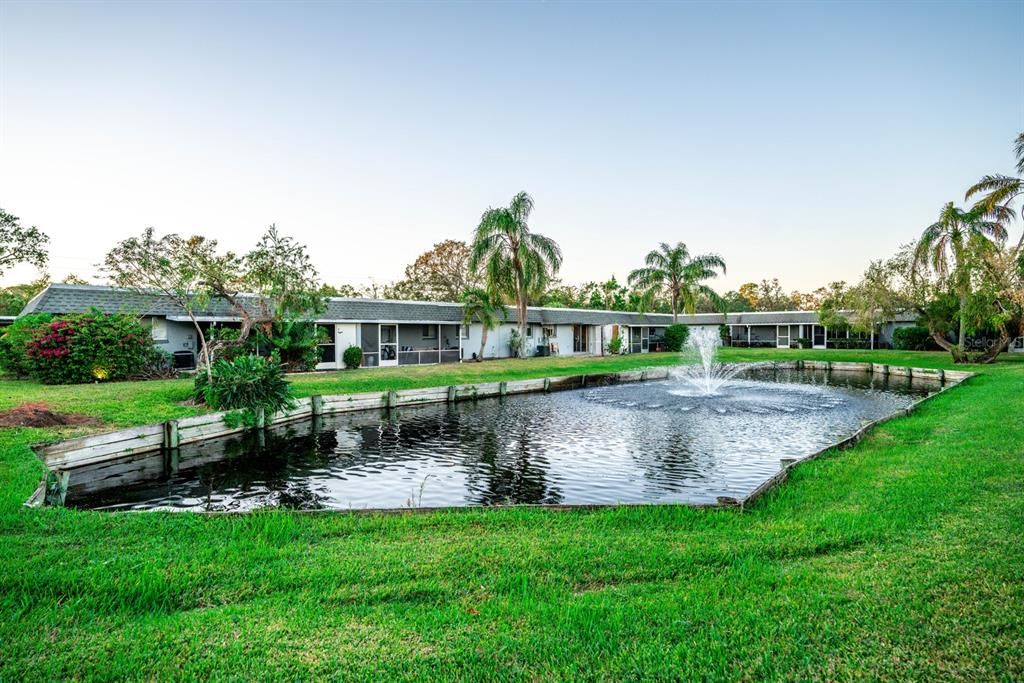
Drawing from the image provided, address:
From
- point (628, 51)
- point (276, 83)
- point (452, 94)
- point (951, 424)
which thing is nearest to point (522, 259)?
point (452, 94)

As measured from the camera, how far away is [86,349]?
17.0 meters

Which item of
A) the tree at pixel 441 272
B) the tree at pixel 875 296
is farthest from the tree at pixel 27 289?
the tree at pixel 875 296

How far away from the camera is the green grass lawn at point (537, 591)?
2.94 m

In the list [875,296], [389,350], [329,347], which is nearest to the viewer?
[329,347]

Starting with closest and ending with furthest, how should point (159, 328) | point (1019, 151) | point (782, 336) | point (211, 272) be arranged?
point (211, 272)
point (159, 328)
point (1019, 151)
point (782, 336)

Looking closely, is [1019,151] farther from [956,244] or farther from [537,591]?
[537,591]

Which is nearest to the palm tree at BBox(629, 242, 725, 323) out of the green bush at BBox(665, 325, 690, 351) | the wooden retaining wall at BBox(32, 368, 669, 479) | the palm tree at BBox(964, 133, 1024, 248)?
the green bush at BBox(665, 325, 690, 351)

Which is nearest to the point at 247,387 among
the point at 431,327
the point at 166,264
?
the point at 166,264

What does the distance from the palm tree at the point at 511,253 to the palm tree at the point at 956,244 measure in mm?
19562

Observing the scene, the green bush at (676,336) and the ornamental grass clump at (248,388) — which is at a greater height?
the green bush at (676,336)

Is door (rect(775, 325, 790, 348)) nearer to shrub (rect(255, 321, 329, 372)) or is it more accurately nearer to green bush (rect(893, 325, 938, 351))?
green bush (rect(893, 325, 938, 351))

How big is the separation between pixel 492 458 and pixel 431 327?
2159 cm

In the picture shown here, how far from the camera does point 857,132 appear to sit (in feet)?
70.9

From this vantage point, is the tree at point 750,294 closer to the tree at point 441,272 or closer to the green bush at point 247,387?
the tree at point 441,272
